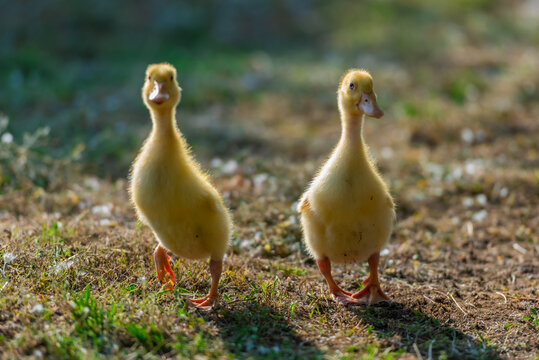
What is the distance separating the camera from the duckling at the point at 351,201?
4.10 metres

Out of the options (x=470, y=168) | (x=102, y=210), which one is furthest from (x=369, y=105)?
(x=470, y=168)

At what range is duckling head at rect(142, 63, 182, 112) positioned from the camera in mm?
3825

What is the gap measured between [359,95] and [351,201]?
29.4 inches

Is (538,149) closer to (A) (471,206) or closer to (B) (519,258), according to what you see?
(A) (471,206)

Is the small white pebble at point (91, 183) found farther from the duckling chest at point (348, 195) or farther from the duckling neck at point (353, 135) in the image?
the duckling neck at point (353, 135)

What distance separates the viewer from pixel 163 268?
4.37 metres

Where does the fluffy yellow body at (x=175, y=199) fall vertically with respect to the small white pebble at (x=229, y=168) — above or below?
above

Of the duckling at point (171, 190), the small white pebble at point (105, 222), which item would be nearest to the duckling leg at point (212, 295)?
the duckling at point (171, 190)

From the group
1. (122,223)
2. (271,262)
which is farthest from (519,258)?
(122,223)

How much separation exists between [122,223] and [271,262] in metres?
1.51

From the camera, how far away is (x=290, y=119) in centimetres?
957

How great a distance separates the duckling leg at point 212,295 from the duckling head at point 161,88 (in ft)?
3.80

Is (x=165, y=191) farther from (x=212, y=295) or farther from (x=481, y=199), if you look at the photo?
(x=481, y=199)

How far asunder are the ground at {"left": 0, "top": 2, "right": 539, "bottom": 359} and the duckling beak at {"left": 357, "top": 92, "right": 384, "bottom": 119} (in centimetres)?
141
